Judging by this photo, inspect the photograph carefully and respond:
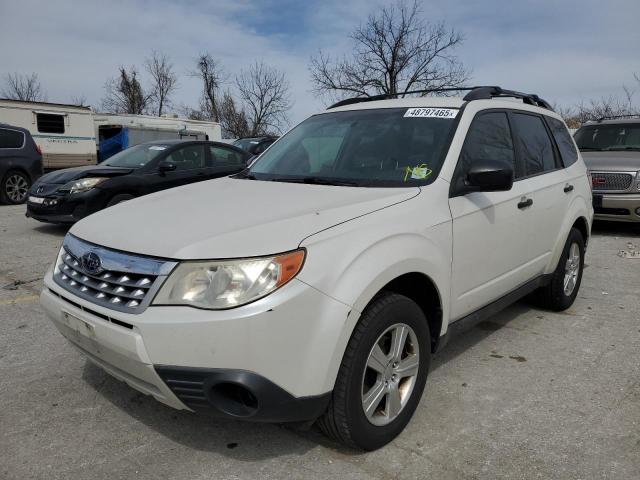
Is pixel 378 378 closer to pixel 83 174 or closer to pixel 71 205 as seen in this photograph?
pixel 71 205

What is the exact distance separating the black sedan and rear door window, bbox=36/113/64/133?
977 centimetres

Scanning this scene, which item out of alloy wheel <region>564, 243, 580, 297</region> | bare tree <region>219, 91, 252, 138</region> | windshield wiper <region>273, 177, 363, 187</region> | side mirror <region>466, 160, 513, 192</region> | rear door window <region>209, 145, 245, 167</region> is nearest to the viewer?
side mirror <region>466, 160, 513, 192</region>

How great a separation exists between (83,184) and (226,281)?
21.5 ft

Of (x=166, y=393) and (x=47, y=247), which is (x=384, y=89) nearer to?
(x=47, y=247)

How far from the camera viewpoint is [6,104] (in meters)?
16.0

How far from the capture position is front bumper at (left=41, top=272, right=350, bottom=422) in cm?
207

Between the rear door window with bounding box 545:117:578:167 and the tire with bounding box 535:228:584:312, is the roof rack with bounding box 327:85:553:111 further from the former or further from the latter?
the tire with bounding box 535:228:584:312

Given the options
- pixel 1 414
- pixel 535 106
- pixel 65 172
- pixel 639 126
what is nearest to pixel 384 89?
pixel 639 126

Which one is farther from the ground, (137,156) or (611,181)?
(137,156)

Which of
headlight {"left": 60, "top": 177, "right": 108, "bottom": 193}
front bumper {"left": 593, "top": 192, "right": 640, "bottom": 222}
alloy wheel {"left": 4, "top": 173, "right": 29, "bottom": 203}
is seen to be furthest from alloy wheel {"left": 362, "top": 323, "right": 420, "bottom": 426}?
alloy wheel {"left": 4, "top": 173, "right": 29, "bottom": 203}

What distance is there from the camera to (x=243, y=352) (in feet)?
6.79

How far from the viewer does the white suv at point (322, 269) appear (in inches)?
83.4

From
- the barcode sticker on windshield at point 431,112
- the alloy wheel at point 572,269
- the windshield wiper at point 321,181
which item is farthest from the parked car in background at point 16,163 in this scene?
the alloy wheel at point 572,269

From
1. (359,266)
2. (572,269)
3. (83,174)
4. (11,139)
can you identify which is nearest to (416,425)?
(359,266)
